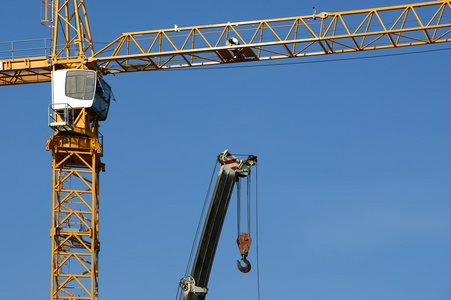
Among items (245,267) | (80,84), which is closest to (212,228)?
(245,267)

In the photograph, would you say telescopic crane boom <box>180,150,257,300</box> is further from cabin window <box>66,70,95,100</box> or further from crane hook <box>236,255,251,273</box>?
cabin window <box>66,70,95,100</box>

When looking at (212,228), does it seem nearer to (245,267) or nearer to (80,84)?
(245,267)

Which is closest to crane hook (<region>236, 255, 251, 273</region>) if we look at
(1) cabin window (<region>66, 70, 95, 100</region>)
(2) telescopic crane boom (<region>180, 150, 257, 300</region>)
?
(2) telescopic crane boom (<region>180, 150, 257, 300</region>)

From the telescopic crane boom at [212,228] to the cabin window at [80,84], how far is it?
23659 millimetres

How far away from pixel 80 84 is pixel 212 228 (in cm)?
2587

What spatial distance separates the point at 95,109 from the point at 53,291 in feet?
42.7

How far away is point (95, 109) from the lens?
8319 centimetres

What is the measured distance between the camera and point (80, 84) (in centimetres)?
8262

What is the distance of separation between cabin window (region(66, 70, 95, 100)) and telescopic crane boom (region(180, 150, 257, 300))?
23.7 metres

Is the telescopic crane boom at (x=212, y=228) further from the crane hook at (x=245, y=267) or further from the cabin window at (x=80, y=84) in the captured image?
the cabin window at (x=80, y=84)

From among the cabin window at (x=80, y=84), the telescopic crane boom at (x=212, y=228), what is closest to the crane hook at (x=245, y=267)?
the telescopic crane boom at (x=212, y=228)

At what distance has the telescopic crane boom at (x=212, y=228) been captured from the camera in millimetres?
59562

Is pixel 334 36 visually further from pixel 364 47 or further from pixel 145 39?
pixel 145 39

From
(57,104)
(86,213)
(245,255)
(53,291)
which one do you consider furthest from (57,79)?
(245,255)
